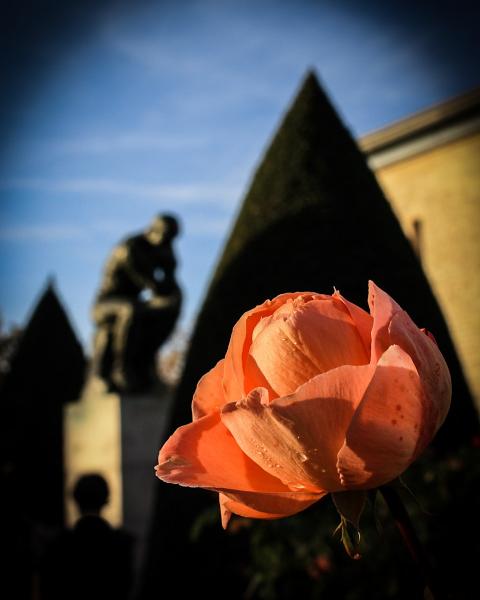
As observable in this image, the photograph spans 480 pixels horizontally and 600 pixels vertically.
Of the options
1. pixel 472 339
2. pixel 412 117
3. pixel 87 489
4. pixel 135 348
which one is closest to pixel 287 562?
pixel 87 489

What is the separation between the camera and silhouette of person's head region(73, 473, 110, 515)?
334cm

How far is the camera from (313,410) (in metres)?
0.54

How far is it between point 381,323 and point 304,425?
9 centimetres

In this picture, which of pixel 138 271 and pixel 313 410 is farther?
pixel 138 271

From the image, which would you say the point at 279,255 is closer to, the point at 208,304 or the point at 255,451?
the point at 208,304

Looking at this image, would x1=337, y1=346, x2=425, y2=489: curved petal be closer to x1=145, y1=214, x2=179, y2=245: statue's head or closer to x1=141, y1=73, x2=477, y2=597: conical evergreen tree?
x1=141, y1=73, x2=477, y2=597: conical evergreen tree

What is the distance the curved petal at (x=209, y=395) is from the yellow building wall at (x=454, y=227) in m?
15.5

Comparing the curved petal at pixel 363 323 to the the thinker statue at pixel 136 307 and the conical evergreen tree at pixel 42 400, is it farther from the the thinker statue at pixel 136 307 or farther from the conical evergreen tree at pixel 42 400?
the conical evergreen tree at pixel 42 400

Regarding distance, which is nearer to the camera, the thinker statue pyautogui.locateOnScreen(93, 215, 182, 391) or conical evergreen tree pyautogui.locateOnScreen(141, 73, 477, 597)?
conical evergreen tree pyautogui.locateOnScreen(141, 73, 477, 597)

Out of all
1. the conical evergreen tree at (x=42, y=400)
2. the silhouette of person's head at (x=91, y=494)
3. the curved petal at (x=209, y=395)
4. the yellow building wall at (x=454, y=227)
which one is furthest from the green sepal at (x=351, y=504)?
the yellow building wall at (x=454, y=227)

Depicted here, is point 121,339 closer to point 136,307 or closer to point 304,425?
point 136,307

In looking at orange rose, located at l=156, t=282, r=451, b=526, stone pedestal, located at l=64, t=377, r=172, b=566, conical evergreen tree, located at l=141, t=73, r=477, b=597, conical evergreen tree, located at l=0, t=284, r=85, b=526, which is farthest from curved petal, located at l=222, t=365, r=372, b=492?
conical evergreen tree, located at l=0, t=284, r=85, b=526

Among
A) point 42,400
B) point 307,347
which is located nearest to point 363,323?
point 307,347

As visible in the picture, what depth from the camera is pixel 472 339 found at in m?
15.8
